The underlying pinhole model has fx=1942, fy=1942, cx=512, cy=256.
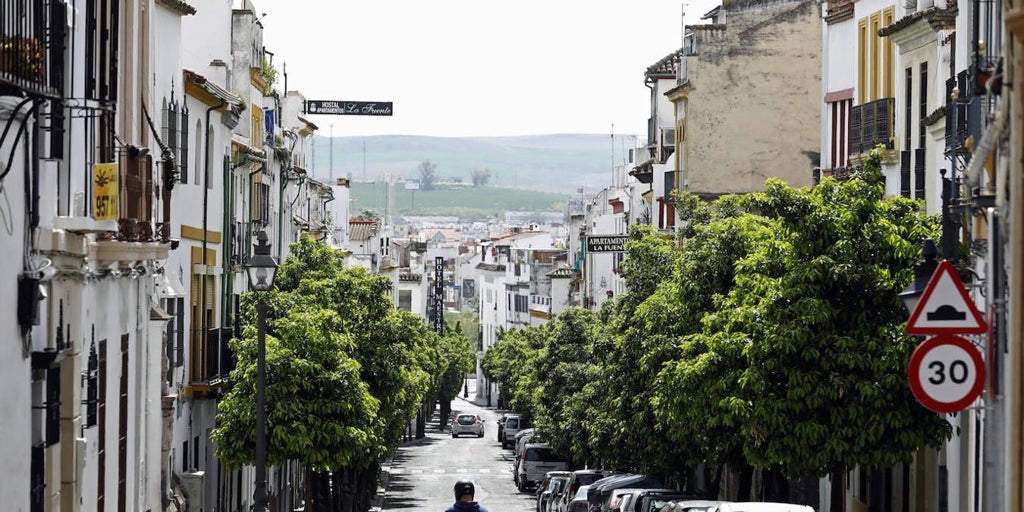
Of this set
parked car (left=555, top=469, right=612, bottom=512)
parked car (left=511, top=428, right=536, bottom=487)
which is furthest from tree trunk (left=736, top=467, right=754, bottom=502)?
Result: parked car (left=511, top=428, right=536, bottom=487)

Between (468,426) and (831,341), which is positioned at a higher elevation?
(831,341)

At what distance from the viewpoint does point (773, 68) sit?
194ft

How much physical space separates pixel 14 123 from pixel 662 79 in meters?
54.9

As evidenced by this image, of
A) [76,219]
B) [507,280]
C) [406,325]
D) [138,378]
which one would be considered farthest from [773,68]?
[507,280]

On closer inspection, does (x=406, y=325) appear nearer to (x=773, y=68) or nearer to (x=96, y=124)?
(x=773, y=68)

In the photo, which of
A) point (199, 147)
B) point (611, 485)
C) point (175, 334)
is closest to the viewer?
point (175, 334)

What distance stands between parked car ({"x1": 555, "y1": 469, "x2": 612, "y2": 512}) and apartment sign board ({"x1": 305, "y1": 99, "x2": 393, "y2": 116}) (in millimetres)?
17448

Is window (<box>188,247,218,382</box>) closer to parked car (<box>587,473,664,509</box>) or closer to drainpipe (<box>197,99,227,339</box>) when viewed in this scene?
drainpipe (<box>197,99,227,339</box>)

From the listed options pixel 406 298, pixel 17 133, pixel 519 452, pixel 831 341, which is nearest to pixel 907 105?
pixel 831 341

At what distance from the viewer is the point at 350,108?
6141 cm

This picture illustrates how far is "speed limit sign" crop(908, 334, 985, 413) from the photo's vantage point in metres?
14.1

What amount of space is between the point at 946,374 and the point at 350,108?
48.3 meters

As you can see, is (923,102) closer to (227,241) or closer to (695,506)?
(695,506)

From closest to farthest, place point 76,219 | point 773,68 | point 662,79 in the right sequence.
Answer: point 76,219 < point 773,68 < point 662,79
